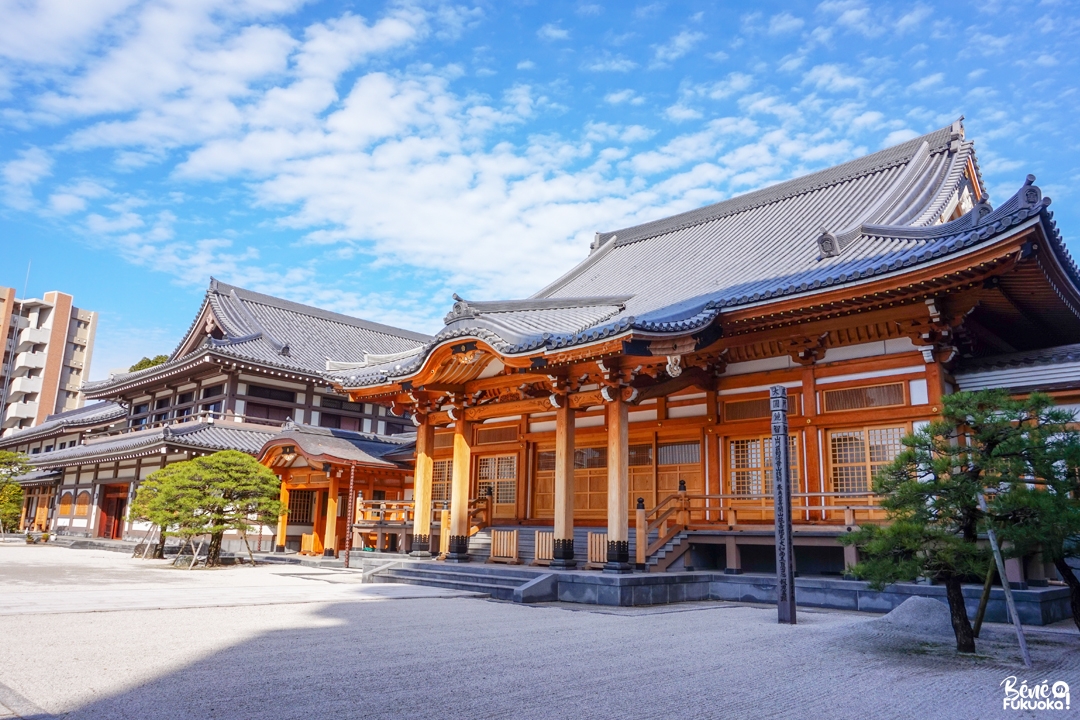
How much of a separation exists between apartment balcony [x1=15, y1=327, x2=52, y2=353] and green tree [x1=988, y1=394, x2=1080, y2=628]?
252 ft

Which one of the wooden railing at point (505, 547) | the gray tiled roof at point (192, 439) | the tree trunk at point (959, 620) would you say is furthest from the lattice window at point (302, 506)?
the tree trunk at point (959, 620)

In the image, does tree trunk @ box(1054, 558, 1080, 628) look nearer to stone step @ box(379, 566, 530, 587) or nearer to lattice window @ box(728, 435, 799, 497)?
lattice window @ box(728, 435, 799, 497)

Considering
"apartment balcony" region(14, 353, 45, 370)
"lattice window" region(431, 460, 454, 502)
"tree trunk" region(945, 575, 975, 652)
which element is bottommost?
"tree trunk" region(945, 575, 975, 652)

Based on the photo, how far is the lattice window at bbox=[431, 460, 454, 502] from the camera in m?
20.1

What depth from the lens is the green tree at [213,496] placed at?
1809 cm

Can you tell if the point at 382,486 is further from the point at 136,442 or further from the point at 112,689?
the point at 112,689

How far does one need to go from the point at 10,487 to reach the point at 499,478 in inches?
1068

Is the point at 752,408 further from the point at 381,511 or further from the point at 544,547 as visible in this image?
the point at 381,511

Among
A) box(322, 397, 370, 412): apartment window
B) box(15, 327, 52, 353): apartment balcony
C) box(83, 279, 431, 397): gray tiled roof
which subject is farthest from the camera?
box(15, 327, 52, 353): apartment balcony

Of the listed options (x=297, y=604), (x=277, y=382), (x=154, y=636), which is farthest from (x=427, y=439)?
(x=277, y=382)

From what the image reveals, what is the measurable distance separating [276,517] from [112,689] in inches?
581

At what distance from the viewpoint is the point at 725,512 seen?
13.8 metres

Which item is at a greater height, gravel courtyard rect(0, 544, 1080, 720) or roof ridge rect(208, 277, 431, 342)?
roof ridge rect(208, 277, 431, 342)

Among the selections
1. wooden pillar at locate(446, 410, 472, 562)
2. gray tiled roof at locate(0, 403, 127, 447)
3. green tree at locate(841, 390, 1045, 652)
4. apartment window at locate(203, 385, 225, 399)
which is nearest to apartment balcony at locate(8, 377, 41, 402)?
gray tiled roof at locate(0, 403, 127, 447)
